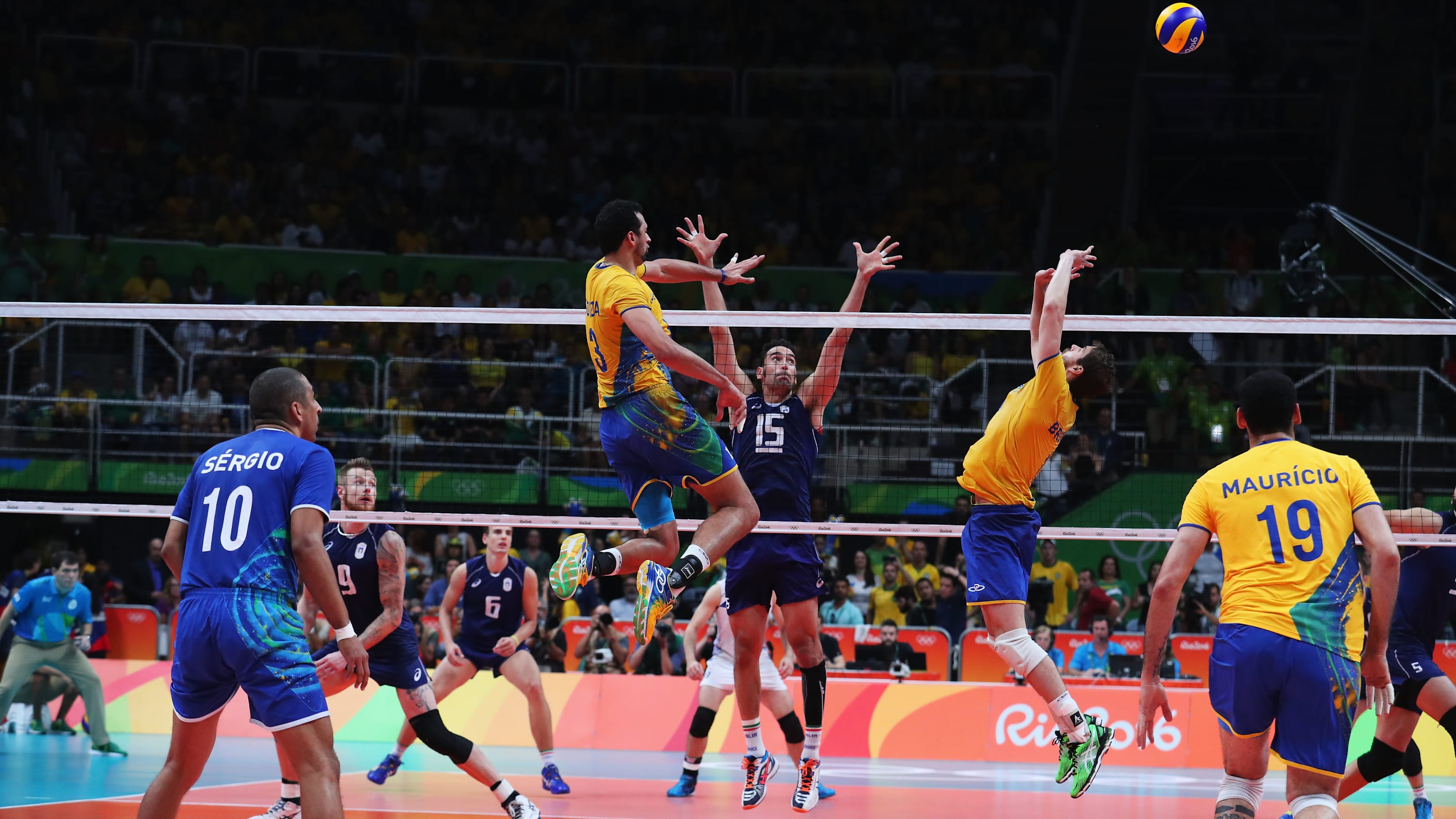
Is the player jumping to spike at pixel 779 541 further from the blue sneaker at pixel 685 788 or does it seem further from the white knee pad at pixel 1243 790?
the white knee pad at pixel 1243 790

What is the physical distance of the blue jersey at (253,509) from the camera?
6.66 meters

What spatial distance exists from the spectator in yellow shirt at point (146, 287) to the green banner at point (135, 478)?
4.62 m

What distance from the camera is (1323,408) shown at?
19.8 metres

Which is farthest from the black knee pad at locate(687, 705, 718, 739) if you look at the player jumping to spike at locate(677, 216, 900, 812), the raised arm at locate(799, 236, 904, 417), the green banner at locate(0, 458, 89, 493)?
the green banner at locate(0, 458, 89, 493)

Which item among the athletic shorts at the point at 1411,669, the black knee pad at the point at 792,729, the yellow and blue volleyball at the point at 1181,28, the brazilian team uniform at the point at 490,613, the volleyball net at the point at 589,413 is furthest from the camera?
the volleyball net at the point at 589,413

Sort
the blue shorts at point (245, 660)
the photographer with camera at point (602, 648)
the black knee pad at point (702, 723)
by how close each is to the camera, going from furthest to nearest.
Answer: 1. the photographer with camera at point (602, 648)
2. the black knee pad at point (702, 723)
3. the blue shorts at point (245, 660)

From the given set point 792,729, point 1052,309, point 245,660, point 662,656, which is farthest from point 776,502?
point 662,656

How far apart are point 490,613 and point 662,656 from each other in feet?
17.8

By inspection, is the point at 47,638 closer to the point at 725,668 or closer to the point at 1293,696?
the point at 725,668

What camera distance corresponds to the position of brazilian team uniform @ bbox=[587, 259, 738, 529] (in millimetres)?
7703

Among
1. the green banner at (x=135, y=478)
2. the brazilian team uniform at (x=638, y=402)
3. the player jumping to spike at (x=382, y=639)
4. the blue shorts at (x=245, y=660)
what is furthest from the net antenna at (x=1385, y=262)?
Answer: the green banner at (x=135, y=478)

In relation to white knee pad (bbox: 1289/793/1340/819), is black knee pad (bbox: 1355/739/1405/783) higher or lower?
lower

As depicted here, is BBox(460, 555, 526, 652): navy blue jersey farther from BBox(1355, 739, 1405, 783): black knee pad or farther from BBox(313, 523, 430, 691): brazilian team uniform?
BBox(1355, 739, 1405, 783): black knee pad

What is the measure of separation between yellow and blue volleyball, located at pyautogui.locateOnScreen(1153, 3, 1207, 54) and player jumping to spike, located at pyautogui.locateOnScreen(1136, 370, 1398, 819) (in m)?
8.43
